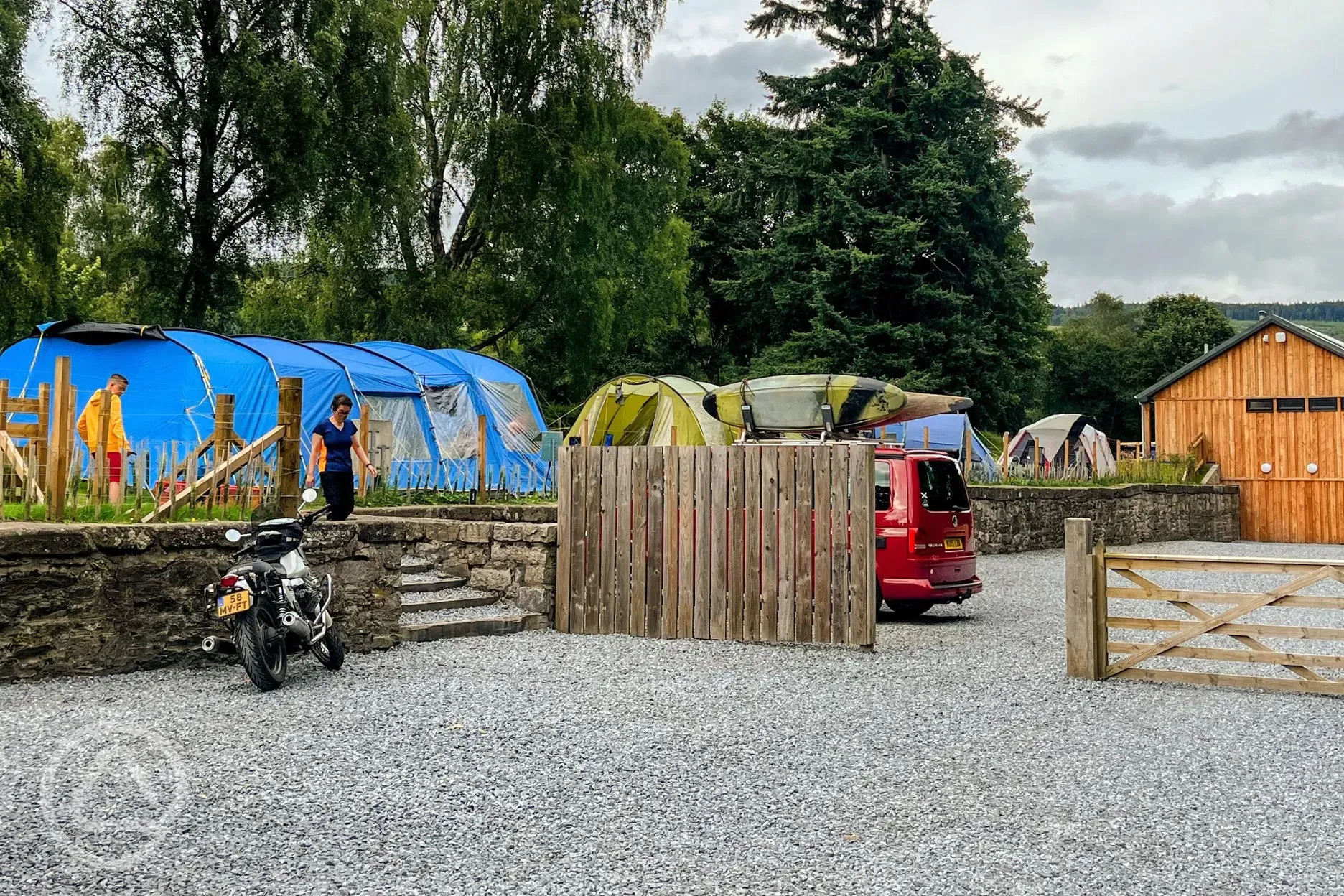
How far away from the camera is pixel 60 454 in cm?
805

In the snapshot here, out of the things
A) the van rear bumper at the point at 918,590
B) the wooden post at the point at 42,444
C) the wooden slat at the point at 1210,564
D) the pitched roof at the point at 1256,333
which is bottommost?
the van rear bumper at the point at 918,590

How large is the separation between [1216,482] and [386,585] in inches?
1077

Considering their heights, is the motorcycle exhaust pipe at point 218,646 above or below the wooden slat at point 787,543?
below

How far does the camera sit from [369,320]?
28062 mm

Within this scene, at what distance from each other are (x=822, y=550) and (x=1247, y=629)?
10.7 feet

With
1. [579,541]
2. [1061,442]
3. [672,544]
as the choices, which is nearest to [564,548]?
[579,541]

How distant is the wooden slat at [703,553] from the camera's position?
1028 cm

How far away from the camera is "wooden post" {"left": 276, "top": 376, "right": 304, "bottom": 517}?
9.09 m

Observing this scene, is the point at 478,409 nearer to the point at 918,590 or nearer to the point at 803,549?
the point at 918,590

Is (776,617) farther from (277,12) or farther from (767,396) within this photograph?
(277,12)

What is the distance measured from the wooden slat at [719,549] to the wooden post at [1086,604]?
2971mm

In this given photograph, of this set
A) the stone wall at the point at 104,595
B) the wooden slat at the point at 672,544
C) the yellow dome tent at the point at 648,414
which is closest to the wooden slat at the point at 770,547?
the wooden slat at the point at 672,544

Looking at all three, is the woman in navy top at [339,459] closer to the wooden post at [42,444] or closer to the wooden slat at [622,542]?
the wooden post at [42,444]

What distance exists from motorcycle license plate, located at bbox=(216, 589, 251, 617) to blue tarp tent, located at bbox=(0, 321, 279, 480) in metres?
8.95
